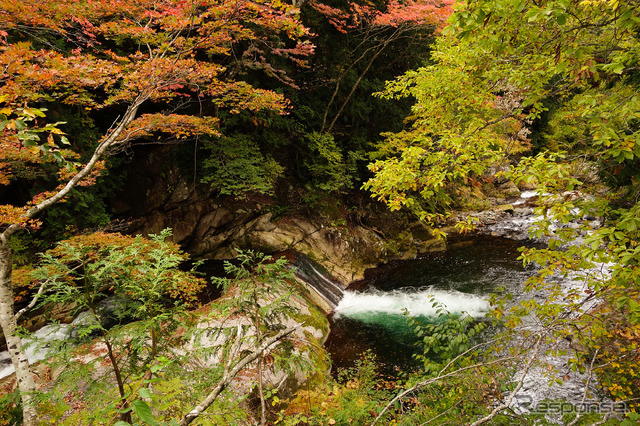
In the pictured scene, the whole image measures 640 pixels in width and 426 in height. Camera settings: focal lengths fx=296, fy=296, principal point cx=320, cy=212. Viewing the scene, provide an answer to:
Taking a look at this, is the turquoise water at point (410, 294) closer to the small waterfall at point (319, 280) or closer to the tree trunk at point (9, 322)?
the small waterfall at point (319, 280)

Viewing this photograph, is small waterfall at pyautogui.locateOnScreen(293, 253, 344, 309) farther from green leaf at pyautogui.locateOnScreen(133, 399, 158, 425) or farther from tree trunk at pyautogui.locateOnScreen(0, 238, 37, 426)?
green leaf at pyautogui.locateOnScreen(133, 399, 158, 425)

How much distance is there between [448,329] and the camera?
4.03m

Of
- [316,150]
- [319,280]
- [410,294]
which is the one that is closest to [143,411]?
[319,280]

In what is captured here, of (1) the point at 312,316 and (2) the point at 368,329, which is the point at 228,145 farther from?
(2) the point at 368,329

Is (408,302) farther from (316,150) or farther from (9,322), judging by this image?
(9,322)

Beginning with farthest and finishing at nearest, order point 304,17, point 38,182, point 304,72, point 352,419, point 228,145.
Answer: point 304,72, point 304,17, point 228,145, point 38,182, point 352,419

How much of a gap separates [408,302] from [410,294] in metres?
0.62

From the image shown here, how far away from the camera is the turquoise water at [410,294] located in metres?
8.13

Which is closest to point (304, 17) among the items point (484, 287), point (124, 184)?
point (124, 184)

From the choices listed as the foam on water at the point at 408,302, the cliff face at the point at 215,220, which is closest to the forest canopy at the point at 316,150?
the cliff face at the point at 215,220

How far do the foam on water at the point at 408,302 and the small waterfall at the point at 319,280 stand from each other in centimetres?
29

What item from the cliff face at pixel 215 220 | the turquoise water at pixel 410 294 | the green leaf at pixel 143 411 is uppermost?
the green leaf at pixel 143 411

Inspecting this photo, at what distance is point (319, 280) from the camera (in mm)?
10945

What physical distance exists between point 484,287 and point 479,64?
9.25m
